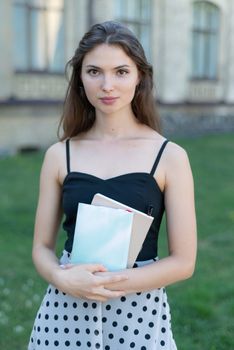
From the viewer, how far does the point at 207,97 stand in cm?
1614

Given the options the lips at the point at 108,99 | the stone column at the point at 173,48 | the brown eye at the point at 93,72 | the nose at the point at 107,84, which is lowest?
the stone column at the point at 173,48

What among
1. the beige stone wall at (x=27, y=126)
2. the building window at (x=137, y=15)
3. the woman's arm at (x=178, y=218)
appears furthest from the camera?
the building window at (x=137, y=15)

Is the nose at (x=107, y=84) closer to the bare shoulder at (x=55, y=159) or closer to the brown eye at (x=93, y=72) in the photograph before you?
the brown eye at (x=93, y=72)

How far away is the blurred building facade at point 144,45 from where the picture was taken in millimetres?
11227

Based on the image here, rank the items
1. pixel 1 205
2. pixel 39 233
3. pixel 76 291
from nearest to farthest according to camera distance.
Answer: pixel 76 291 < pixel 39 233 < pixel 1 205

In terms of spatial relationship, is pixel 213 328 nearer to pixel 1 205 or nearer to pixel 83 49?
pixel 83 49

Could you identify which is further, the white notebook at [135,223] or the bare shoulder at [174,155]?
the bare shoulder at [174,155]

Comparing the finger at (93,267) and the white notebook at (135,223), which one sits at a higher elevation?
the white notebook at (135,223)

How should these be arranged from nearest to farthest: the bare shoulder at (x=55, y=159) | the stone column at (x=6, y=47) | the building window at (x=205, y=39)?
1. the bare shoulder at (x=55, y=159)
2. the stone column at (x=6, y=47)
3. the building window at (x=205, y=39)

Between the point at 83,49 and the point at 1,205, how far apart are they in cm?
542

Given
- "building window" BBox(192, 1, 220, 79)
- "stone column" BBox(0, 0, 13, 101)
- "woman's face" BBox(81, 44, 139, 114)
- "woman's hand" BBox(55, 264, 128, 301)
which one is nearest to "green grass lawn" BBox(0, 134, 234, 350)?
"woman's hand" BBox(55, 264, 128, 301)

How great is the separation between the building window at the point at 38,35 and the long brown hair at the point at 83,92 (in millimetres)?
9843

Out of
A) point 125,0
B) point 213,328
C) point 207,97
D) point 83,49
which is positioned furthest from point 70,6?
point 83,49

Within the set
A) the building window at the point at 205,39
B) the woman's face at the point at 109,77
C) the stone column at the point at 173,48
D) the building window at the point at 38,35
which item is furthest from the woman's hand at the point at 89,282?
the building window at the point at 205,39
